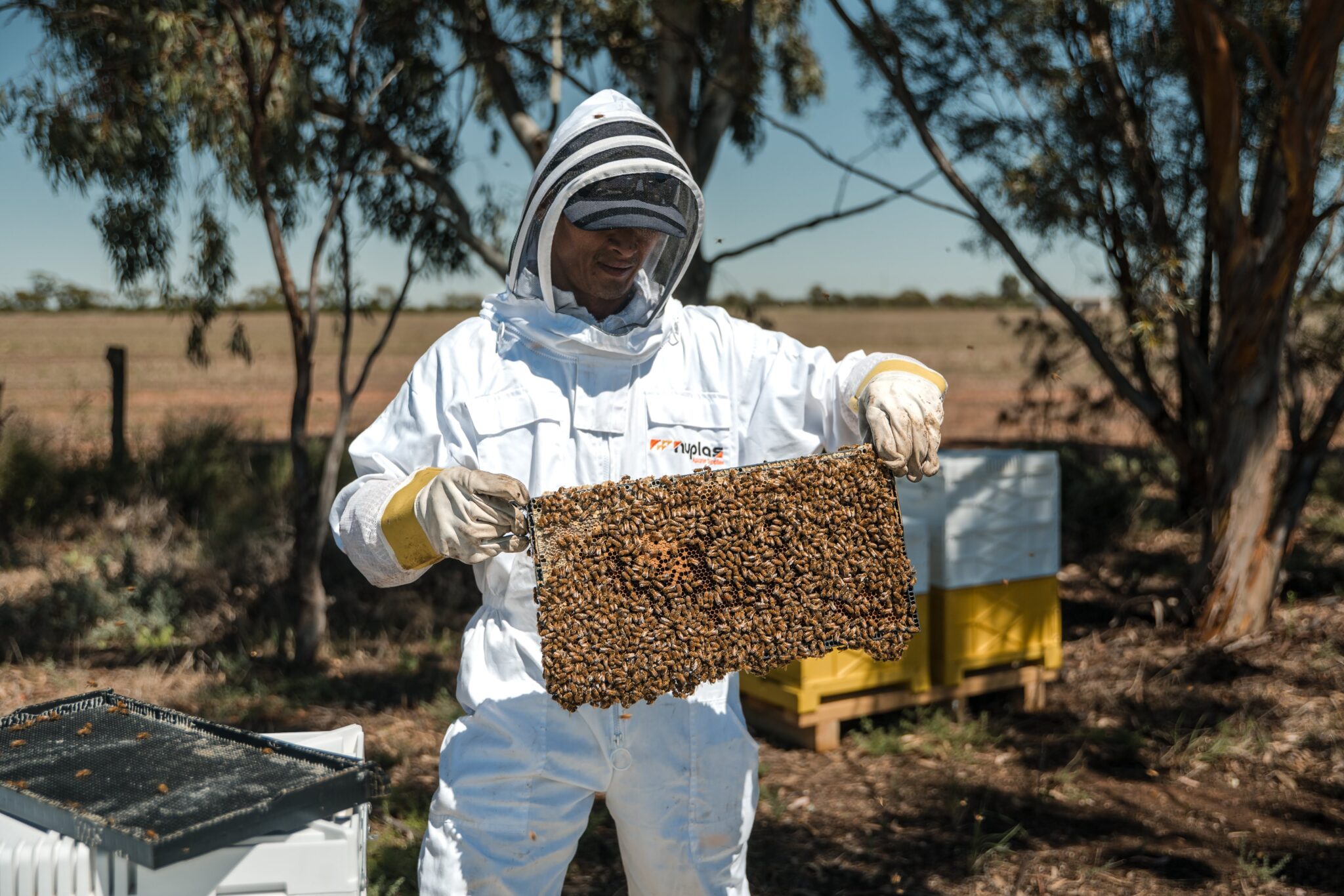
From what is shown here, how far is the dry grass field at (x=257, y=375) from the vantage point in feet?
56.3

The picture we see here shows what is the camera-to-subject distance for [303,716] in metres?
5.73

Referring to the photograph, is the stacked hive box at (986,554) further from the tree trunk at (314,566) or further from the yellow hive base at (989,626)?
the tree trunk at (314,566)

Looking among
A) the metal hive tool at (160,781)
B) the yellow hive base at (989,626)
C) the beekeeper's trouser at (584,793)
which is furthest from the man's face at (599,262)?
the yellow hive base at (989,626)

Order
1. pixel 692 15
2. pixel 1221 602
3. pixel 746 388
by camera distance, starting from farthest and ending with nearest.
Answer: pixel 692 15
pixel 1221 602
pixel 746 388

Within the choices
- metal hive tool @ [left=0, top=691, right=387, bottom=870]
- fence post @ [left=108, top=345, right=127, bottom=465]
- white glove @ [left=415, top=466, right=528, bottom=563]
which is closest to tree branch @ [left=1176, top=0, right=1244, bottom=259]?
white glove @ [left=415, top=466, right=528, bottom=563]

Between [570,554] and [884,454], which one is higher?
[884,454]

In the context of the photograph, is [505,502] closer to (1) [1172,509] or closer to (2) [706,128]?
(2) [706,128]

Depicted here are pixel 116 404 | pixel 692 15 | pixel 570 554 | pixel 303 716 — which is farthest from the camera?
pixel 116 404

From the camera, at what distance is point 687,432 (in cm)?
255

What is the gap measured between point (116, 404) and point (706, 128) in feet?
19.4

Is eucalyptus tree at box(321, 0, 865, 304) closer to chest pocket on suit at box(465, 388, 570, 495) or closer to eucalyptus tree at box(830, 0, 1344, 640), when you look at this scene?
eucalyptus tree at box(830, 0, 1344, 640)

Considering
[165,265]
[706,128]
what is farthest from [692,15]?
[165,265]

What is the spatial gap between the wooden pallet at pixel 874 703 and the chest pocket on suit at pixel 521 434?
2993 mm

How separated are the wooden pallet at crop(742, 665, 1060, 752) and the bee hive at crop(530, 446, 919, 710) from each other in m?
2.77
